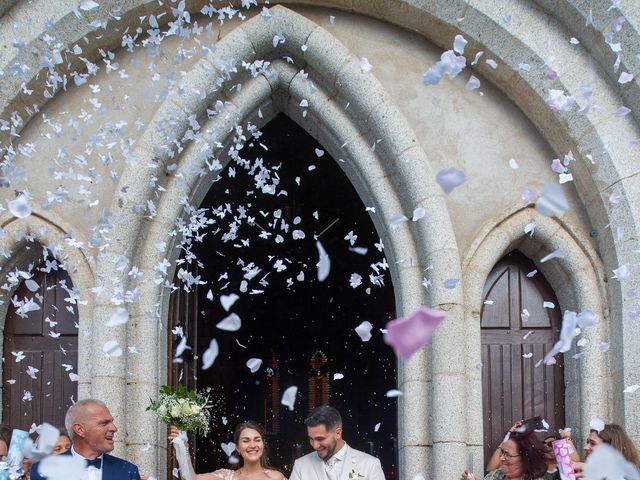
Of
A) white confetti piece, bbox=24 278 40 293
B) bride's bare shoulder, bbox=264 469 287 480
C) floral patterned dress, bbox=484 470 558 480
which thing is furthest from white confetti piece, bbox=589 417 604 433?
white confetti piece, bbox=24 278 40 293

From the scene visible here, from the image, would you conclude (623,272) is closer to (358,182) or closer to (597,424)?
(597,424)

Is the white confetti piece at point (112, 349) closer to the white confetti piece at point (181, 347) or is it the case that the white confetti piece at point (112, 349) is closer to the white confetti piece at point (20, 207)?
the white confetti piece at point (181, 347)

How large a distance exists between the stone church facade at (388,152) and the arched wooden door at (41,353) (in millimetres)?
204

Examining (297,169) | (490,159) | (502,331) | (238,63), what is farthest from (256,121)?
(297,169)

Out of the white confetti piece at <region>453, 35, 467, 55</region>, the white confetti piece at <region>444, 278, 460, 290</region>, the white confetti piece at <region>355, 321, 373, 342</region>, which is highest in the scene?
the white confetti piece at <region>453, 35, 467, 55</region>

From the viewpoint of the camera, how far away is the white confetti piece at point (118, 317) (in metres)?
8.18

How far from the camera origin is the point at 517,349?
29.5ft

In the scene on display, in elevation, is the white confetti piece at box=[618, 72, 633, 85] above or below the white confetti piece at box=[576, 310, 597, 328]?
above

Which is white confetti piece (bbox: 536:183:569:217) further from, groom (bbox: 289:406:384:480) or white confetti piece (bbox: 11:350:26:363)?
white confetti piece (bbox: 11:350:26:363)

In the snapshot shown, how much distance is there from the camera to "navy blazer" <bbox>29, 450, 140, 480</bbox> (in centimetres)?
676

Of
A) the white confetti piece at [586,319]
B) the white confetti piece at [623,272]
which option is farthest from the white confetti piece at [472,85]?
the white confetti piece at [586,319]

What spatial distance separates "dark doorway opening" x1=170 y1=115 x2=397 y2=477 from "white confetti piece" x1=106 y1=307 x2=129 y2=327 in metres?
1.03

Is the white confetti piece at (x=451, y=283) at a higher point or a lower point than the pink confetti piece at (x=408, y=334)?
higher

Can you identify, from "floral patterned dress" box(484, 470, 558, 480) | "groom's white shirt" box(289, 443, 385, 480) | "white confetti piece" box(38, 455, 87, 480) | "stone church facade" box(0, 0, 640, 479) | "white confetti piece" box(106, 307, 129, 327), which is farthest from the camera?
"stone church facade" box(0, 0, 640, 479)
